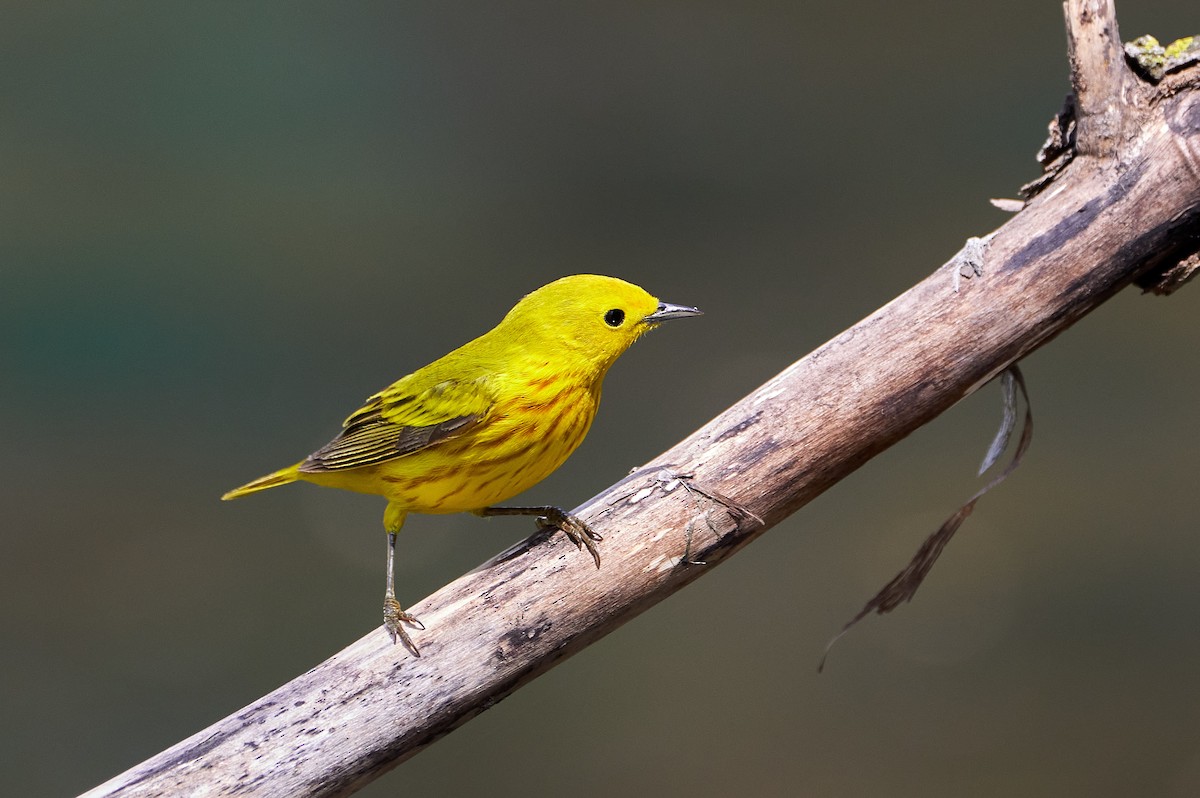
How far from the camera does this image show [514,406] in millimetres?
2193

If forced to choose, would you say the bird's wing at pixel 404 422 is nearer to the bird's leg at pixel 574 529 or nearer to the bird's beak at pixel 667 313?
the bird's leg at pixel 574 529

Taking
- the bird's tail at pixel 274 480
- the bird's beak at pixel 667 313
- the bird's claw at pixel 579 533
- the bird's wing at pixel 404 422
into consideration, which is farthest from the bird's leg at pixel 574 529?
the bird's tail at pixel 274 480

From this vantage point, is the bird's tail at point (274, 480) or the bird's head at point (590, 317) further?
the bird's tail at point (274, 480)

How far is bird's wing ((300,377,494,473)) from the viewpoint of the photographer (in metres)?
2.23

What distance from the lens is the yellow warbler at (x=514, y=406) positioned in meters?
2.20

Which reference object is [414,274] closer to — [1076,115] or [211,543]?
[211,543]

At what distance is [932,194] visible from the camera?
514cm

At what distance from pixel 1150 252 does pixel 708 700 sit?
2518 millimetres

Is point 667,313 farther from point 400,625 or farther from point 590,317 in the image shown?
point 400,625

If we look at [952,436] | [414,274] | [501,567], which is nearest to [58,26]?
[414,274]

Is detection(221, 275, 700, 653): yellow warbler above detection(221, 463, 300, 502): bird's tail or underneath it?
underneath

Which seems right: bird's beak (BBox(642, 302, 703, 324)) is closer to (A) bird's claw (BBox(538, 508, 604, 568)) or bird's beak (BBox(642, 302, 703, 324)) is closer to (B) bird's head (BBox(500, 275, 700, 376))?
(B) bird's head (BBox(500, 275, 700, 376))

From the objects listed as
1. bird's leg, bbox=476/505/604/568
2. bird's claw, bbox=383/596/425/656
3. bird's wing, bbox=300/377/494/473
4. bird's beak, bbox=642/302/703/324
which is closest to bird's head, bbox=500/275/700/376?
bird's beak, bbox=642/302/703/324

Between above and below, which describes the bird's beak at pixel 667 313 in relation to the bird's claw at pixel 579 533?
above
